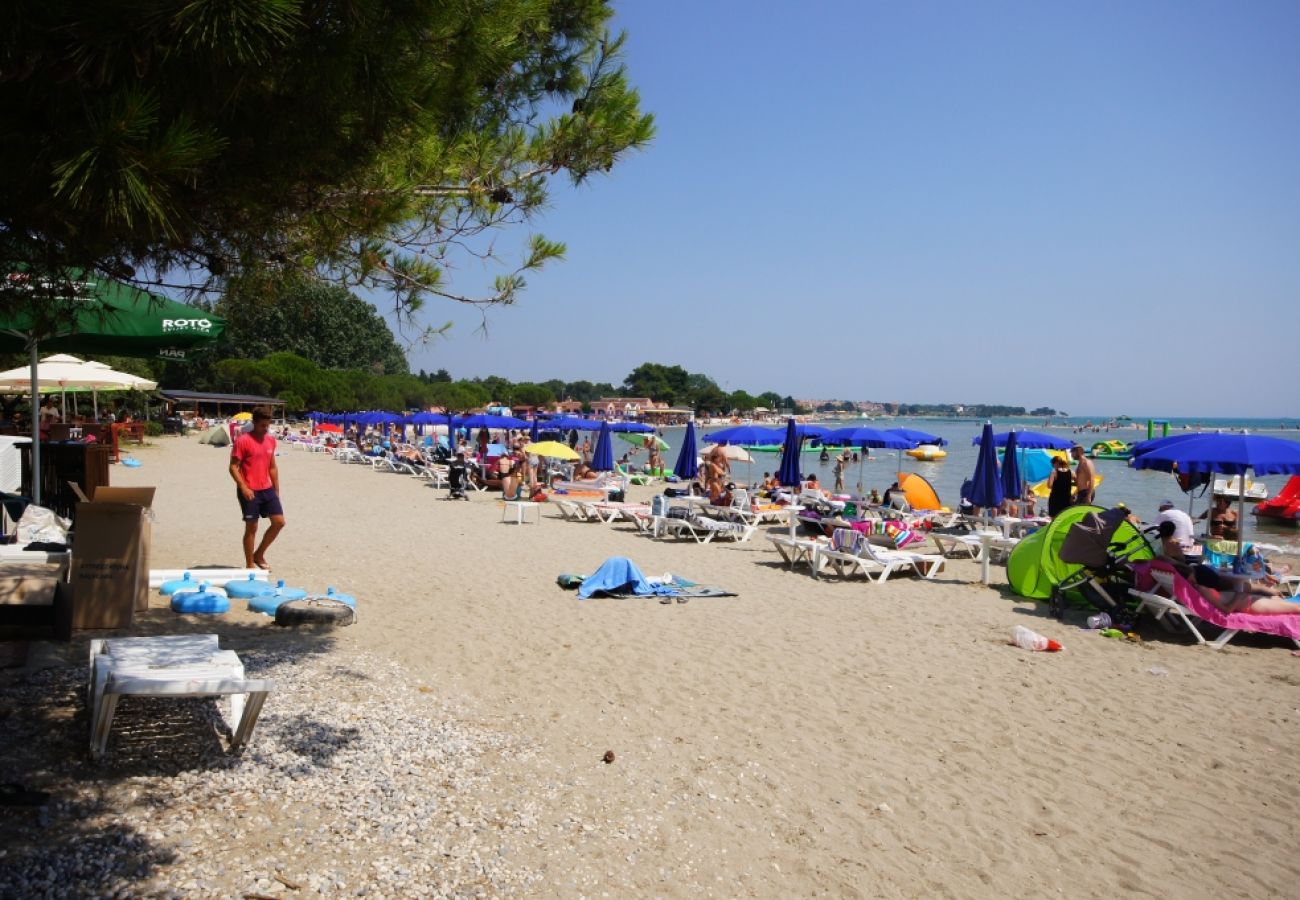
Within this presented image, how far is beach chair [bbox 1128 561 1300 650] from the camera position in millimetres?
6742

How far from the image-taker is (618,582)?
784 centimetres

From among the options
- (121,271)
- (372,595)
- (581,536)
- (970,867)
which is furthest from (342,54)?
(581,536)

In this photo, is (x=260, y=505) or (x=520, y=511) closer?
(x=260, y=505)

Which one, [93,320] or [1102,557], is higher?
[93,320]

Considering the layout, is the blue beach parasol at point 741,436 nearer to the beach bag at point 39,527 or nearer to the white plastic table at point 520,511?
the white plastic table at point 520,511

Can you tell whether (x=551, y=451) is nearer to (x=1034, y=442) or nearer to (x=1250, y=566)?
(x=1034, y=442)

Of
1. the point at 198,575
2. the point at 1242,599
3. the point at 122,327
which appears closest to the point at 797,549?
the point at 1242,599

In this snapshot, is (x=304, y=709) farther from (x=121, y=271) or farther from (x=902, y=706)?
(x=902, y=706)

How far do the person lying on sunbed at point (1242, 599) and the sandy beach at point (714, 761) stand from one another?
276mm

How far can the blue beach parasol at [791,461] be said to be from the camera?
14.3 m

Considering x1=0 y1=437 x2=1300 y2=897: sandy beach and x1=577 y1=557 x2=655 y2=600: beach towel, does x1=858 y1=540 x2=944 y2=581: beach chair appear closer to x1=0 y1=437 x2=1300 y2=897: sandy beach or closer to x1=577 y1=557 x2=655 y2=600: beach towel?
x1=0 y1=437 x2=1300 y2=897: sandy beach

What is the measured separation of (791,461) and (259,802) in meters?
12.0

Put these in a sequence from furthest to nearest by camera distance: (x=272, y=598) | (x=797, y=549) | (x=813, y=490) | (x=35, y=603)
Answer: (x=813, y=490) → (x=797, y=549) → (x=272, y=598) → (x=35, y=603)

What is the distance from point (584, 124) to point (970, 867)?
141 inches
